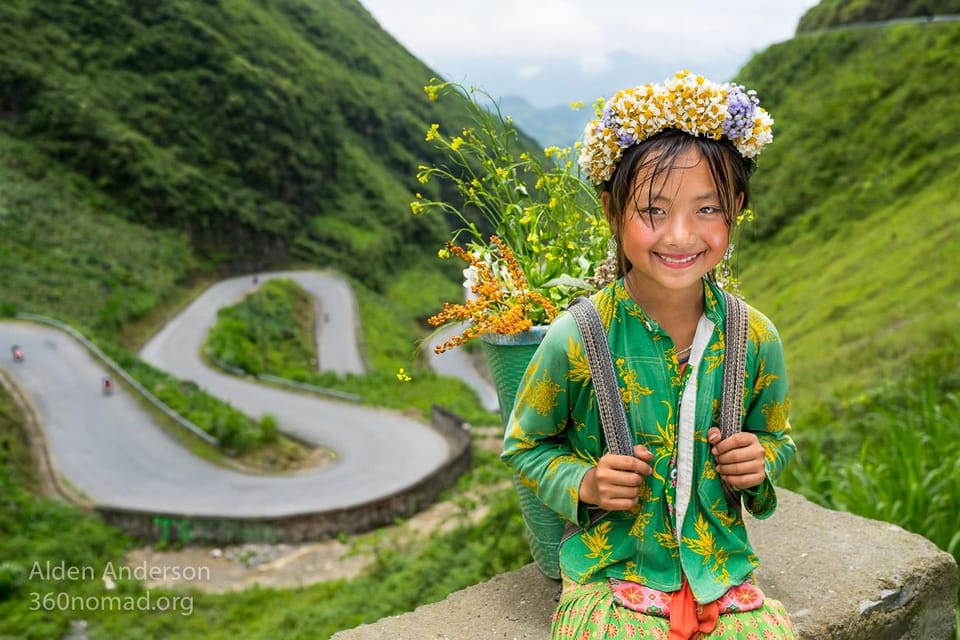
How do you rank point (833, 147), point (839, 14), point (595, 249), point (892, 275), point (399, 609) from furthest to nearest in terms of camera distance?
point (839, 14), point (833, 147), point (892, 275), point (399, 609), point (595, 249)

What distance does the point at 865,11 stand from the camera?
46188 millimetres

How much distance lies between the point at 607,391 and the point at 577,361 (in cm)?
12

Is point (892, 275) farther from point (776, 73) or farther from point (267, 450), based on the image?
point (776, 73)

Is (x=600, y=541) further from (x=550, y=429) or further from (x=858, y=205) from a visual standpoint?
(x=858, y=205)

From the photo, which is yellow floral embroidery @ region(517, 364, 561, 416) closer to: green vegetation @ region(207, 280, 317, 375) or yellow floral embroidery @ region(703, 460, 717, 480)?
yellow floral embroidery @ region(703, 460, 717, 480)

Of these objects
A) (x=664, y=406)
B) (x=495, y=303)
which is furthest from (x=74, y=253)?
(x=664, y=406)

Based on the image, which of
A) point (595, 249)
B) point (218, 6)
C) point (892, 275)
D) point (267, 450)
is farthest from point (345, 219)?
point (595, 249)

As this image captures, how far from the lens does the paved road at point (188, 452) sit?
16594 mm

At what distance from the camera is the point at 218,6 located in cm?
6575

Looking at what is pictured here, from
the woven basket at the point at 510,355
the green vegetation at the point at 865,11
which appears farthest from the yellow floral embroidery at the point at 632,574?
the green vegetation at the point at 865,11

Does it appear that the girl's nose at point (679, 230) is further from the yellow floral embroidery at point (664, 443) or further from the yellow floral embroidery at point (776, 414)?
the yellow floral embroidery at point (776, 414)

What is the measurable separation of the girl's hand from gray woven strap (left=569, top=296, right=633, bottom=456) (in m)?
0.08

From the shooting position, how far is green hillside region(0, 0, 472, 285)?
1852 inches

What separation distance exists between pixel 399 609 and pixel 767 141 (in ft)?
22.7
